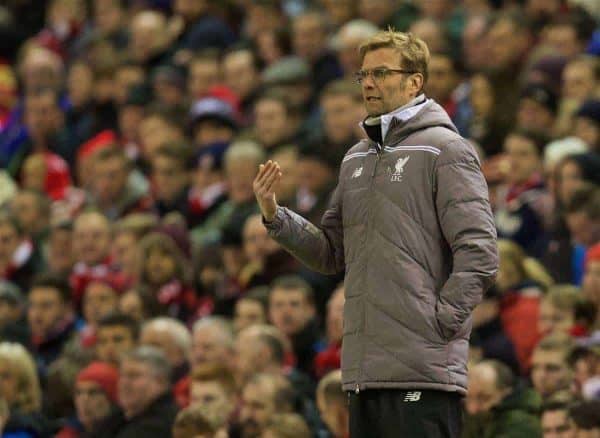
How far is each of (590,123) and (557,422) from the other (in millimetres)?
3107

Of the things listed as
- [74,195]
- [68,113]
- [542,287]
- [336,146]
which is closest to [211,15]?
[68,113]

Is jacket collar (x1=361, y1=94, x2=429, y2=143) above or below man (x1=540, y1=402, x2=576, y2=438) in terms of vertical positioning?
above

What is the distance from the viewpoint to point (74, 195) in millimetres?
13539

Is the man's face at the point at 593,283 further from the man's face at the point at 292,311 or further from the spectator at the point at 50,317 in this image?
the spectator at the point at 50,317

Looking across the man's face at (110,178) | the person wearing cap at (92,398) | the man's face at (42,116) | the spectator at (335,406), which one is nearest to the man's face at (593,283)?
the spectator at (335,406)

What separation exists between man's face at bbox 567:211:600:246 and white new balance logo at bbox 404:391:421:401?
4355mm

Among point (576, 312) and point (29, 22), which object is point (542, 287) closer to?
point (576, 312)

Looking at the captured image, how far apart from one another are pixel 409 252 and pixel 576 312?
140 inches

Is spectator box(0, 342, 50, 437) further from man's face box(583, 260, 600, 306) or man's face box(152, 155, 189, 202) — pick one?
man's face box(583, 260, 600, 306)

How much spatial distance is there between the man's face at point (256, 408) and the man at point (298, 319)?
110cm

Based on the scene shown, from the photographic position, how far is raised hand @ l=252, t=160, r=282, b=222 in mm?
5492

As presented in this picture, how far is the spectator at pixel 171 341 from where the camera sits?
9969 millimetres

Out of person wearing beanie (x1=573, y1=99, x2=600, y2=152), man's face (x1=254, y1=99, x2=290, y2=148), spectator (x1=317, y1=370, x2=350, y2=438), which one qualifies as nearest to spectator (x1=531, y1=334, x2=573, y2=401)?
spectator (x1=317, y1=370, x2=350, y2=438)

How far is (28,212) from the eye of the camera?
12820 mm
